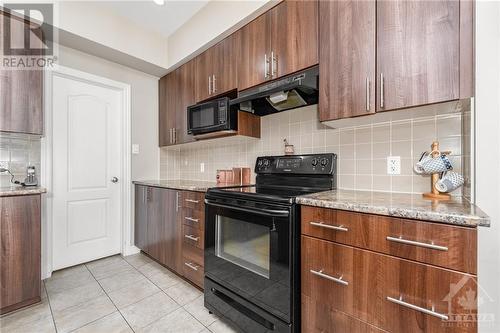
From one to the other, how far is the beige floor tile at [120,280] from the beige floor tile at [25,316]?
423 millimetres

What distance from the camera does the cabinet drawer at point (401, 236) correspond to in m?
0.82

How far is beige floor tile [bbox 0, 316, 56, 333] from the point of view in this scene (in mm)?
1530

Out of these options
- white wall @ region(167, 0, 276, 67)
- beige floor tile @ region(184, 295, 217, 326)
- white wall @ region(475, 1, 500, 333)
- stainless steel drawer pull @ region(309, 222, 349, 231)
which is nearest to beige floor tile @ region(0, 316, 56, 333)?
beige floor tile @ region(184, 295, 217, 326)

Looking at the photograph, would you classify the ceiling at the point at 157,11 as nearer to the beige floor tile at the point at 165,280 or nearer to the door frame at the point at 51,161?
the door frame at the point at 51,161

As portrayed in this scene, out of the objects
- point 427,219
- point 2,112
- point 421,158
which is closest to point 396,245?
point 427,219

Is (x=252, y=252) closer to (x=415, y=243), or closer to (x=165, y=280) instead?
(x=415, y=243)

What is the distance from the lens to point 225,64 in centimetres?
216

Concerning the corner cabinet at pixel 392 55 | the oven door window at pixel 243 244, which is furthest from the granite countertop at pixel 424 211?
the corner cabinet at pixel 392 55

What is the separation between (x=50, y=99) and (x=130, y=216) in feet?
5.16

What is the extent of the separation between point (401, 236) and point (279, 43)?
1525 mm

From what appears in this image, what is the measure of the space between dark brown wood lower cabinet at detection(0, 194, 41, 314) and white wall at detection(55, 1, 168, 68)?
5.36 ft

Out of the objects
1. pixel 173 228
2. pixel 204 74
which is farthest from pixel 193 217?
pixel 204 74

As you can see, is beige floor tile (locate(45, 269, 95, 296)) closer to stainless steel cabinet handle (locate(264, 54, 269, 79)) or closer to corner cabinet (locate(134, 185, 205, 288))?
corner cabinet (locate(134, 185, 205, 288))

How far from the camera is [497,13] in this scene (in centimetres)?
98
